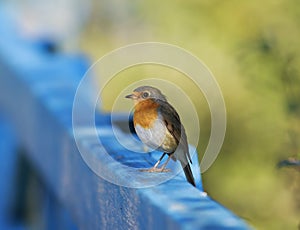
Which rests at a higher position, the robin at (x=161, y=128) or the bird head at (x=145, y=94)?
the bird head at (x=145, y=94)

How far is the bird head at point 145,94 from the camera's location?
3.58m

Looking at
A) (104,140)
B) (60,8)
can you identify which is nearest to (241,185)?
(104,140)

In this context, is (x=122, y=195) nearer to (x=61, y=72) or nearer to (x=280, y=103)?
(x=280, y=103)

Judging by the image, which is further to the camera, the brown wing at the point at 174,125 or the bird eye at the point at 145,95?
the bird eye at the point at 145,95

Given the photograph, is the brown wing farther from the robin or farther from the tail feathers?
the tail feathers

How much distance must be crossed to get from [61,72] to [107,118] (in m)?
1.27

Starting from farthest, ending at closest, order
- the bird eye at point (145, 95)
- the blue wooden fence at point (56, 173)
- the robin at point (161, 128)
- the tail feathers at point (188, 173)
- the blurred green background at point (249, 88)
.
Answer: the blurred green background at point (249, 88) < the bird eye at point (145, 95) < the robin at point (161, 128) < the tail feathers at point (188, 173) < the blue wooden fence at point (56, 173)

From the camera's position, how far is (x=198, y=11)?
24.0ft

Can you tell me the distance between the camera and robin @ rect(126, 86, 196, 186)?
3.48 m

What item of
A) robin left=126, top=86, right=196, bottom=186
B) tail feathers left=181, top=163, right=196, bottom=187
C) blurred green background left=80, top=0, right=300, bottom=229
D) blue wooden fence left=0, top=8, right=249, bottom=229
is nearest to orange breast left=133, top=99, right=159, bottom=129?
robin left=126, top=86, right=196, bottom=186

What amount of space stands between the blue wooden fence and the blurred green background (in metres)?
0.63

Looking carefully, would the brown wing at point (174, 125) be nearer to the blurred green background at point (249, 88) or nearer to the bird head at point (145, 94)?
the bird head at point (145, 94)

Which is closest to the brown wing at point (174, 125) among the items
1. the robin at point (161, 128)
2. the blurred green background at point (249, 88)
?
the robin at point (161, 128)

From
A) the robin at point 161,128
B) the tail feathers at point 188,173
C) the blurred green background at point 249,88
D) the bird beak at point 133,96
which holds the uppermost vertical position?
the blurred green background at point 249,88
